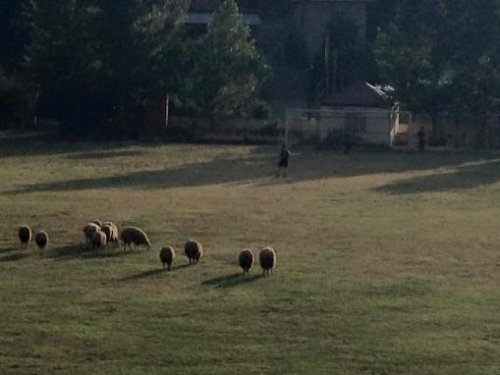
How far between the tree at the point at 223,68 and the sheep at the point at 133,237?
98.1 feet

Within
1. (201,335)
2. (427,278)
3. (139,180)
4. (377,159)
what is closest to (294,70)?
(377,159)

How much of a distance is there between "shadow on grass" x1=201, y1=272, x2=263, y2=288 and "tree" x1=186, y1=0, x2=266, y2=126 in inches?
1305

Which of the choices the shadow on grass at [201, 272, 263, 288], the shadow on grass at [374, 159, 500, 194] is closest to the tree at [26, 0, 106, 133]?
the shadow on grass at [374, 159, 500, 194]

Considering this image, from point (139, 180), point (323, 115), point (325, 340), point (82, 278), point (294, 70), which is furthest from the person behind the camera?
point (294, 70)

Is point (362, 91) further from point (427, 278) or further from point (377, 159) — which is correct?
point (427, 278)

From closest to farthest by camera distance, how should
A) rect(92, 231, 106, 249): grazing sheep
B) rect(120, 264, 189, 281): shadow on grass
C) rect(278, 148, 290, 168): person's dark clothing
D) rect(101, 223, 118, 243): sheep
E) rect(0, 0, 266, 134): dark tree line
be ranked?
rect(120, 264, 189, 281): shadow on grass
rect(92, 231, 106, 249): grazing sheep
rect(101, 223, 118, 243): sheep
rect(278, 148, 290, 168): person's dark clothing
rect(0, 0, 266, 134): dark tree line

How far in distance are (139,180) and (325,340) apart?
22595 millimetres

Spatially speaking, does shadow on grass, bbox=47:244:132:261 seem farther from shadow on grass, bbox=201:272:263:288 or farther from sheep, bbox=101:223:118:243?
shadow on grass, bbox=201:272:263:288

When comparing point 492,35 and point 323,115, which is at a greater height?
point 492,35

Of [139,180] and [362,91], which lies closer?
[139,180]

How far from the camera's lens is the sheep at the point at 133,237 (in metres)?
25.4

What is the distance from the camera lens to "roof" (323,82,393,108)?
54.8m

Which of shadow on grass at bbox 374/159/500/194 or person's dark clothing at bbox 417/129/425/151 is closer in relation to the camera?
shadow on grass at bbox 374/159/500/194

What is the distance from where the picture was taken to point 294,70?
72.9 meters
